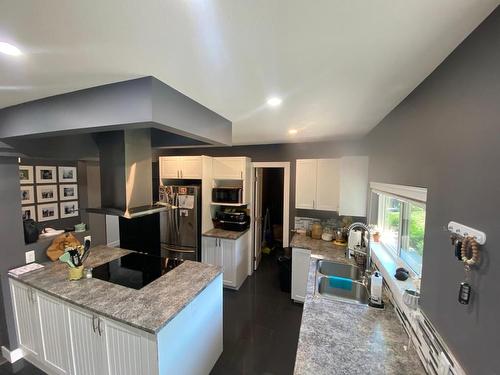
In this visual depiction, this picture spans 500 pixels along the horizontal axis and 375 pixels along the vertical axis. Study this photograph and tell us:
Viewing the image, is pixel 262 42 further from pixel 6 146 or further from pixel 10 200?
pixel 10 200

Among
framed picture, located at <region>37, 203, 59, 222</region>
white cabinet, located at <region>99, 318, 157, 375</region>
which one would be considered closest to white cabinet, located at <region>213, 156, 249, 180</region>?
white cabinet, located at <region>99, 318, 157, 375</region>

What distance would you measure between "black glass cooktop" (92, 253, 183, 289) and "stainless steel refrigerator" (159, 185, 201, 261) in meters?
1.00

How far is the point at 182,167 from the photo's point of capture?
339 centimetres

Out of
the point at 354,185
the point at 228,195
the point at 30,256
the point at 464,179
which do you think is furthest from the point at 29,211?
the point at 464,179

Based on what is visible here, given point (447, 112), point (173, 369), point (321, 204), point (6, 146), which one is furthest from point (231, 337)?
point (6, 146)

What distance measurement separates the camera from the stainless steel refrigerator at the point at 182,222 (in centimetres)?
327

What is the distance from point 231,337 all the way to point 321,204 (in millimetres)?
2050

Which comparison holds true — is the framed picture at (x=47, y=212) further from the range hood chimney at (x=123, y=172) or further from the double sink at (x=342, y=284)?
the double sink at (x=342, y=284)

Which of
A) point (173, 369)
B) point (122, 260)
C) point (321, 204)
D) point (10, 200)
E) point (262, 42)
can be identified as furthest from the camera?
point (321, 204)

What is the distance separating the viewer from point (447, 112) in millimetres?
957

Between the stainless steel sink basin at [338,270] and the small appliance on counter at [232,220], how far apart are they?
1445 mm

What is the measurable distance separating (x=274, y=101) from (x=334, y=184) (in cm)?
186

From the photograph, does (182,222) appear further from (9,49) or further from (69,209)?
(9,49)

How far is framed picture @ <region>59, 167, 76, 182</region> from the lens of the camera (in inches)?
156
